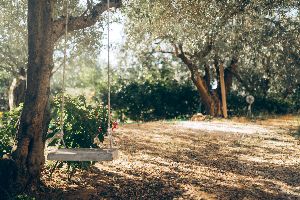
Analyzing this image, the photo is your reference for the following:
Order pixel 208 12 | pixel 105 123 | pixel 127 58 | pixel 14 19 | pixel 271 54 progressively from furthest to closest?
pixel 127 58, pixel 271 54, pixel 14 19, pixel 208 12, pixel 105 123

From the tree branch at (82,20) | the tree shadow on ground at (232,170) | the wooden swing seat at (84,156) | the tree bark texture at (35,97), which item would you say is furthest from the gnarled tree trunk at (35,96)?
the tree shadow on ground at (232,170)

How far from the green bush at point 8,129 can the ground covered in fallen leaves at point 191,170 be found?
1.11m

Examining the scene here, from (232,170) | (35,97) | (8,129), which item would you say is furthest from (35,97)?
(232,170)

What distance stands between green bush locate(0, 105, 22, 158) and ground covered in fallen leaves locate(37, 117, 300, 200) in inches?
43.5

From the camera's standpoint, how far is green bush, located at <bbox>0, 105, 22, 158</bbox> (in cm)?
671

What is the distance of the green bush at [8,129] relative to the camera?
22.0 feet

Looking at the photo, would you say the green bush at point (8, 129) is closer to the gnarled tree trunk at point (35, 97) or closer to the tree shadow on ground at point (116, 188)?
the gnarled tree trunk at point (35, 97)

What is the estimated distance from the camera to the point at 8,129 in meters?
6.99

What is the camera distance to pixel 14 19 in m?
14.7

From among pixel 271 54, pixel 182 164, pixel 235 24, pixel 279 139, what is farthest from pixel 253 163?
pixel 271 54

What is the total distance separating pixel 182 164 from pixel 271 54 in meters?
10.6

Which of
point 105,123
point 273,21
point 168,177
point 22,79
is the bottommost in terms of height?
point 168,177

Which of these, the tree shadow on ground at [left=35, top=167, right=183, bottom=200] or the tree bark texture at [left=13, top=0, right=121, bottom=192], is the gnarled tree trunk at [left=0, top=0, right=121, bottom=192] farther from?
the tree shadow on ground at [left=35, top=167, right=183, bottom=200]

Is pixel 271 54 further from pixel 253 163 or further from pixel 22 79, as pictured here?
pixel 22 79
